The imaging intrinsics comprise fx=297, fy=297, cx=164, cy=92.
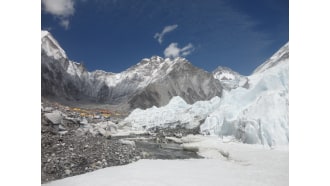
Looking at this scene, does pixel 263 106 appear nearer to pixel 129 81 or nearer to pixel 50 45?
pixel 129 81

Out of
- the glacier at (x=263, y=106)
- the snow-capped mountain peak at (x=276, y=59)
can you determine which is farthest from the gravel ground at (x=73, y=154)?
the snow-capped mountain peak at (x=276, y=59)

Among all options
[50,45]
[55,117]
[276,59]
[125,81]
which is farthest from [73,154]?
[276,59]

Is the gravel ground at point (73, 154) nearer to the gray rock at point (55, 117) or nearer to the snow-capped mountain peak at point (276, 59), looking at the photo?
the gray rock at point (55, 117)

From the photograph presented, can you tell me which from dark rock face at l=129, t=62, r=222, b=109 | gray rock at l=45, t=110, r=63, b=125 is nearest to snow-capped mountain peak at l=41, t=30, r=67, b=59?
gray rock at l=45, t=110, r=63, b=125

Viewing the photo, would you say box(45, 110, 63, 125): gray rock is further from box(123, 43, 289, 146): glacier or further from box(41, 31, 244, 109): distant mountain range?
box(123, 43, 289, 146): glacier

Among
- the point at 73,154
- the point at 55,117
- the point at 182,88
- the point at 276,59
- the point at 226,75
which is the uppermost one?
the point at 276,59
